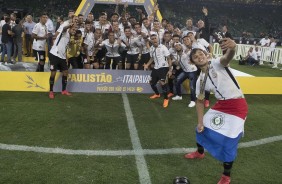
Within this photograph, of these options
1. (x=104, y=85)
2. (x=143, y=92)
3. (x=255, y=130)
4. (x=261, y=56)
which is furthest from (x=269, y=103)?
(x=261, y=56)

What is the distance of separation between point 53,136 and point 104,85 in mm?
4025

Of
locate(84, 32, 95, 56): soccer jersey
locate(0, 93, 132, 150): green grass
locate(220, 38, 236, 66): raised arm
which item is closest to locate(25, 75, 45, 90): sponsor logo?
locate(0, 93, 132, 150): green grass

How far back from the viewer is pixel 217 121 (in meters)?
4.66

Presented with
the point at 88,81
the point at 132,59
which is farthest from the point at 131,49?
the point at 88,81

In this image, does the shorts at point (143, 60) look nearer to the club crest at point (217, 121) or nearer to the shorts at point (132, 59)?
the shorts at point (132, 59)

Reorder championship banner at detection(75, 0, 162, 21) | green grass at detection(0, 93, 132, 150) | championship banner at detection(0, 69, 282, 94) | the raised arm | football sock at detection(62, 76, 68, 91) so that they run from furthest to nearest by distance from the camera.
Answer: championship banner at detection(75, 0, 162, 21), championship banner at detection(0, 69, 282, 94), football sock at detection(62, 76, 68, 91), green grass at detection(0, 93, 132, 150), the raised arm

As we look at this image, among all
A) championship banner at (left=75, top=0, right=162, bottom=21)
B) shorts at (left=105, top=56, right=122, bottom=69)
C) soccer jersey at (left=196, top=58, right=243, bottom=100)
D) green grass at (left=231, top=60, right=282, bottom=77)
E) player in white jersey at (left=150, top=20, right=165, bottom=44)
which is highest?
championship banner at (left=75, top=0, right=162, bottom=21)

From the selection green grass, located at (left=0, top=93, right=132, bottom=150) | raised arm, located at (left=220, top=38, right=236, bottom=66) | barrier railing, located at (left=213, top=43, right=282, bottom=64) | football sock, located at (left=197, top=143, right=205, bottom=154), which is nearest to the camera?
raised arm, located at (left=220, top=38, right=236, bottom=66)

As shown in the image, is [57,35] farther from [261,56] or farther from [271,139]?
[261,56]

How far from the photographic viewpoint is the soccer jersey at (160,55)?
30.6 ft

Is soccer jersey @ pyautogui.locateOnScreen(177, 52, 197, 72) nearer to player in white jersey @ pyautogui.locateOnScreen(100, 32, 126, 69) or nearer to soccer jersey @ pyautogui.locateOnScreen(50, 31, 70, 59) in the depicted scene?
player in white jersey @ pyautogui.locateOnScreen(100, 32, 126, 69)

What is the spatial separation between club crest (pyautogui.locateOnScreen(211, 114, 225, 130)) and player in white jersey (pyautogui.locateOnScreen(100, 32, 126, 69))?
242 inches

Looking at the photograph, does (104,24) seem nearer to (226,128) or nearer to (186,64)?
(186,64)

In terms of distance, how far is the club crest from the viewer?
4.61 m
